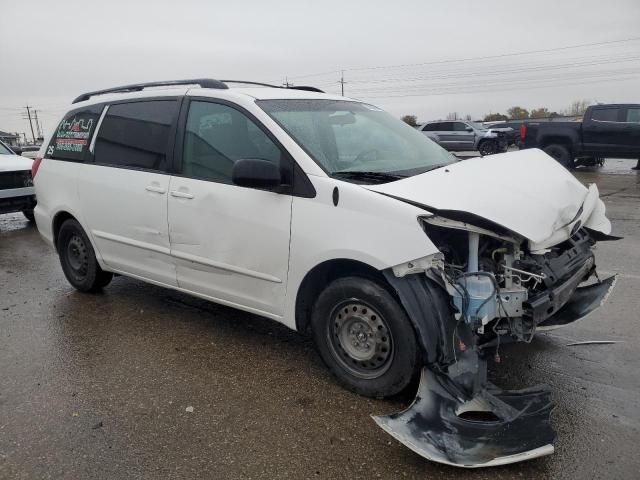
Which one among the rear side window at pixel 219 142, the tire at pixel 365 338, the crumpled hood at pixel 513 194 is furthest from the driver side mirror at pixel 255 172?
the tire at pixel 365 338

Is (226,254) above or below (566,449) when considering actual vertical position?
above

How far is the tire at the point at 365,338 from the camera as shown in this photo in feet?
9.96

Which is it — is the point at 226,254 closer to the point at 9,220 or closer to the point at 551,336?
the point at 551,336

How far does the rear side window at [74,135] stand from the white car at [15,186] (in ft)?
14.7

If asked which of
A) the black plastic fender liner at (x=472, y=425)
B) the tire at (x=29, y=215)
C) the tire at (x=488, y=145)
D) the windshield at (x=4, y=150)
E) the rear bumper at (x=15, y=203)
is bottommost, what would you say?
the tire at (x=488, y=145)

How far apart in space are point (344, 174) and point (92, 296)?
3.20 meters

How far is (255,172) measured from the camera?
3.34 m

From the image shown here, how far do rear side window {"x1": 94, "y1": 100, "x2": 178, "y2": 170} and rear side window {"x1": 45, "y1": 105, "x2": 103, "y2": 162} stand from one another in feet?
0.60

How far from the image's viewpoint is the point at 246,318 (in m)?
4.66

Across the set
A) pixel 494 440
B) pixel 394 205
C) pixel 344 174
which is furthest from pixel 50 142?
pixel 494 440

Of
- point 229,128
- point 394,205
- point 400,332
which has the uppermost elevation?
point 229,128

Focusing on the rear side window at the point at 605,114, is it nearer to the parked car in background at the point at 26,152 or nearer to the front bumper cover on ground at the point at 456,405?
the parked car in background at the point at 26,152

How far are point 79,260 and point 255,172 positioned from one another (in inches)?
109

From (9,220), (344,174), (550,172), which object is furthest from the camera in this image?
(9,220)
